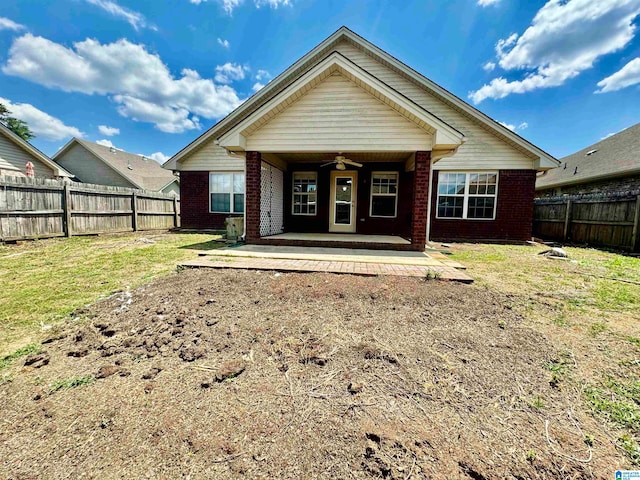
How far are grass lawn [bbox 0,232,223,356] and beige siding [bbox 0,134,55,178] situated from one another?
10.5m

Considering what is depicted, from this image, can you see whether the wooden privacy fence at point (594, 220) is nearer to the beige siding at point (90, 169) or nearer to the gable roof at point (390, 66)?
the gable roof at point (390, 66)

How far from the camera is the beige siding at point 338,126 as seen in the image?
6.80 metres

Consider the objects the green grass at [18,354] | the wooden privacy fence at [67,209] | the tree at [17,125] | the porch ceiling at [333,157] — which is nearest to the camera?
the green grass at [18,354]

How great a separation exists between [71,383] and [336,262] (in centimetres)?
441

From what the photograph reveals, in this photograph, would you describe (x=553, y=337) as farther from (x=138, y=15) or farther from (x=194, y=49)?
(x=194, y=49)

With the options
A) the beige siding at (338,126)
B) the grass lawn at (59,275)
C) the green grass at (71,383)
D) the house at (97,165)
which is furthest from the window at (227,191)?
the house at (97,165)

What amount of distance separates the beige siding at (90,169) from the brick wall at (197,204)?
13861 mm

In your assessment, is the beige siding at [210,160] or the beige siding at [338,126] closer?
the beige siding at [338,126]

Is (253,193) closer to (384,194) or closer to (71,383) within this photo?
(384,194)

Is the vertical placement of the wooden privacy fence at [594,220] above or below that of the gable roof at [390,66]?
below

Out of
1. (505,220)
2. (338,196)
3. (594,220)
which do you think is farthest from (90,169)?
(594,220)

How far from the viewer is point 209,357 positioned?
2.38m

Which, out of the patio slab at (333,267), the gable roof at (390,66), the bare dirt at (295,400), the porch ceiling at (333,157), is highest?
the gable roof at (390,66)

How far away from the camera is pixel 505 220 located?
10.5 metres
